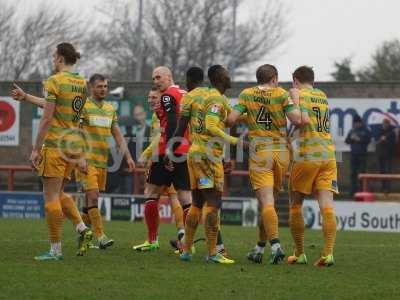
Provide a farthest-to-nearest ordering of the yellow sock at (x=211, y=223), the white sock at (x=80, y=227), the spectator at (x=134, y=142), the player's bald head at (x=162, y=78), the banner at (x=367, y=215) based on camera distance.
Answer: the spectator at (x=134, y=142)
the banner at (x=367, y=215)
the player's bald head at (x=162, y=78)
the white sock at (x=80, y=227)
the yellow sock at (x=211, y=223)

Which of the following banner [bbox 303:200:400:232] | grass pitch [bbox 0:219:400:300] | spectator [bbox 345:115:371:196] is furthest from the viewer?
spectator [bbox 345:115:371:196]

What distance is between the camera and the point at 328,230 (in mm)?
12000

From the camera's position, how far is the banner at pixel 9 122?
33250 mm

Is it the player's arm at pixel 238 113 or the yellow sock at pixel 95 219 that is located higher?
the player's arm at pixel 238 113

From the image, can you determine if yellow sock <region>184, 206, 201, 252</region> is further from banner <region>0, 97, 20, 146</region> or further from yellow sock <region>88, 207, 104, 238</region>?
banner <region>0, 97, 20, 146</region>

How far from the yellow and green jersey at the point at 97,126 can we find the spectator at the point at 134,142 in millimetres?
12977

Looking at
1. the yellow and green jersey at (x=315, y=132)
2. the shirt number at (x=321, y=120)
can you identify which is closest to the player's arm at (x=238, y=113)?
the yellow and green jersey at (x=315, y=132)

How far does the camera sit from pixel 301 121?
11.9 meters

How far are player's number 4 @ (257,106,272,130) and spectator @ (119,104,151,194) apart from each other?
15538mm

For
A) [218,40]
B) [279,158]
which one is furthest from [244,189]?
[218,40]

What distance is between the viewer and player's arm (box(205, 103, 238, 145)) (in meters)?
12.0

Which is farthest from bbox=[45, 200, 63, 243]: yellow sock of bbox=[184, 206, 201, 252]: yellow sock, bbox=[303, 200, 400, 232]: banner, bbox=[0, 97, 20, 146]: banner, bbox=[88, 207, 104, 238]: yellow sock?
bbox=[0, 97, 20, 146]: banner

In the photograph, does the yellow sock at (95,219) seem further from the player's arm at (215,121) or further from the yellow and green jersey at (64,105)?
the player's arm at (215,121)

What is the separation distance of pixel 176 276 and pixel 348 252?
4.34m
